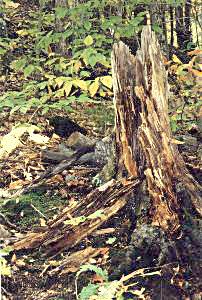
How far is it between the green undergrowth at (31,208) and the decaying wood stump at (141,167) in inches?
16.4

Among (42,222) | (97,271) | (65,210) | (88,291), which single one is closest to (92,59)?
(65,210)

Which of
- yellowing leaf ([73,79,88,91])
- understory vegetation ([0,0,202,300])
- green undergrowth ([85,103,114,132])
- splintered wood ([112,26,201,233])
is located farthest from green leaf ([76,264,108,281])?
green undergrowth ([85,103,114,132])

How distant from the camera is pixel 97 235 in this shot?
3.56 m

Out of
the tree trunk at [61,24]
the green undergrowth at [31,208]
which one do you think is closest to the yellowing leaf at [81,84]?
the green undergrowth at [31,208]

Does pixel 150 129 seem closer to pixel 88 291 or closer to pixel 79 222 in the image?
pixel 79 222

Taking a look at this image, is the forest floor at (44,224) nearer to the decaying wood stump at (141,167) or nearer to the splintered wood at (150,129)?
the decaying wood stump at (141,167)

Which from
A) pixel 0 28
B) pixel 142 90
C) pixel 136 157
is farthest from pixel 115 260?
pixel 0 28

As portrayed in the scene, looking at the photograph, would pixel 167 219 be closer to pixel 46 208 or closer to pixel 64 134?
pixel 46 208

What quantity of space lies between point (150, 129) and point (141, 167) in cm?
34

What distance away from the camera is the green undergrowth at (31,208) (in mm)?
4055

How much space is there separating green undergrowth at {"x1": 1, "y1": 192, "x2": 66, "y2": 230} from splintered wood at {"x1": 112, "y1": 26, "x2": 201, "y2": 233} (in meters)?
0.93

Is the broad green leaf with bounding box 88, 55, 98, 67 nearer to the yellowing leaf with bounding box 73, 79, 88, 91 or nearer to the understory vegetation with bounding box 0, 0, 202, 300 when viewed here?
the understory vegetation with bounding box 0, 0, 202, 300

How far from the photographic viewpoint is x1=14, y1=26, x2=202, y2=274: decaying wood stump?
3.41m

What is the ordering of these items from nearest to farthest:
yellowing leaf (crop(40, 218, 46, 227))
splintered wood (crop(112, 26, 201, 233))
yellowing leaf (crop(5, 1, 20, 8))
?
1. splintered wood (crop(112, 26, 201, 233))
2. yellowing leaf (crop(40, 218, 46, 227))
3. yellowing leaf (crop(5, 1, 20, 8))
